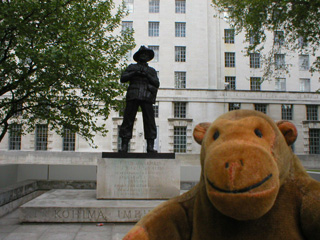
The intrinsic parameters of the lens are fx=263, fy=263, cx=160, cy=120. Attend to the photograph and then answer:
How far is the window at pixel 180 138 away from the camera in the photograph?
99.3 ft

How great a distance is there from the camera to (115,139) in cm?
2933

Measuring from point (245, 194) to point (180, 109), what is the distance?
1171 inches

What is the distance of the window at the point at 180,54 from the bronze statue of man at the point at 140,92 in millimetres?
25220

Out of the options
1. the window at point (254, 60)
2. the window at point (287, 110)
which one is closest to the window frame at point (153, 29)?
the window at point (254, 60)

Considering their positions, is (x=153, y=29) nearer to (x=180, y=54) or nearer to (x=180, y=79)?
(x=180, y=54)

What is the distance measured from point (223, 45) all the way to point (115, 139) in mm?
17696

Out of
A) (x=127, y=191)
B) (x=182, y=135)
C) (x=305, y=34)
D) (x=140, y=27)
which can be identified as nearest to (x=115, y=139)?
(x=182, y=135)

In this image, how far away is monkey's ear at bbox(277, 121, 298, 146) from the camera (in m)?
1.77

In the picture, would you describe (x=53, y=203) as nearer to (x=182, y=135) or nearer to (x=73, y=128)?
(x=73, y=128)

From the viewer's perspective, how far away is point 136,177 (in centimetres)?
710

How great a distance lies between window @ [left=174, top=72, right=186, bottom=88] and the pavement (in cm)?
2671

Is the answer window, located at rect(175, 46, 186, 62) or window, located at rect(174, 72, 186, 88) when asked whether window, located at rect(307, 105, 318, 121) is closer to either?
window, located at rect(174, 72, 186, 88)

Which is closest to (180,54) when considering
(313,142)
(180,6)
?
(180,6)

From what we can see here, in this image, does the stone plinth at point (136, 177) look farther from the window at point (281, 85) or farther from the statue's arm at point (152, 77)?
the window at point (281, 85)
